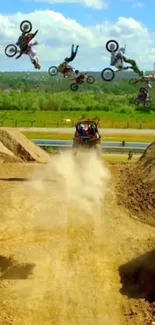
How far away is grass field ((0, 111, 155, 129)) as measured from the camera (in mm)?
87938

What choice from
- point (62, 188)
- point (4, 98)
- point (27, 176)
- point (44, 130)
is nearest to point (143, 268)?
point (62, 188)

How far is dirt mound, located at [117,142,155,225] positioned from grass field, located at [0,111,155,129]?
49.9 meters

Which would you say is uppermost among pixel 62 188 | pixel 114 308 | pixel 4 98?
pixel 4 98

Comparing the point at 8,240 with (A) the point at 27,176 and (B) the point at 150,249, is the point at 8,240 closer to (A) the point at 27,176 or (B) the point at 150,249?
(B) the point at 150,249

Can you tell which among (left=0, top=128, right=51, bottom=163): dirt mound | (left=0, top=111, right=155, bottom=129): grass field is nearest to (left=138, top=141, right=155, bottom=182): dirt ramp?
(left=0, top=128, right=51, bottom=163): dirt mound

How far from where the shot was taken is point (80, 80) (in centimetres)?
2009

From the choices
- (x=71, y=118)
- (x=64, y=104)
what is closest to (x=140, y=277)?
(x=71, y=118)

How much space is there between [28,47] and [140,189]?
11396 mm

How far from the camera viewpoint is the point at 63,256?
20172 mm

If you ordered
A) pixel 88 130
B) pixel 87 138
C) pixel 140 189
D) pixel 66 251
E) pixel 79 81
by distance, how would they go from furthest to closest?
pixel 88 130 → pixel 87 138 → pixel 140 189 → pixel 66 251 → pixel 79 81

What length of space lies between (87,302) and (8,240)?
610 centimetres

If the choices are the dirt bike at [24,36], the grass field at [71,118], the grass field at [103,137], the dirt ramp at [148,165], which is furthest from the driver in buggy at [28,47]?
the grass field at [71,118]

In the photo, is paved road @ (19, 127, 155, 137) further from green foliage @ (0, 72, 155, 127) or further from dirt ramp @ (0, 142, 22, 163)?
dirt ramp @ (0, 142, 22, 163)

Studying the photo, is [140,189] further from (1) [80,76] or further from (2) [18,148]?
(2) [18,148]
